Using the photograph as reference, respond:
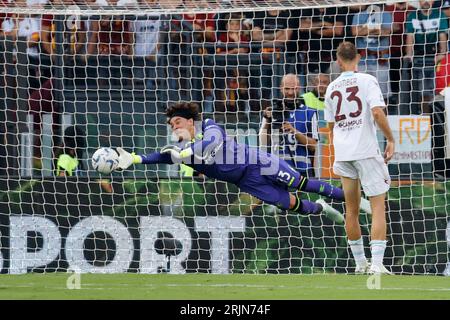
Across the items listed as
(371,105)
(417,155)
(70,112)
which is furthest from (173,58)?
(371,105)

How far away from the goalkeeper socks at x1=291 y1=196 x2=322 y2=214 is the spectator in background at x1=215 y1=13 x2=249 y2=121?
189 cm

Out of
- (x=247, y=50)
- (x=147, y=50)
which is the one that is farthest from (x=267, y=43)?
(x=147, y=50)

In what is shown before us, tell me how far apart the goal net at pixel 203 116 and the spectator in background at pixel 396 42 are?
0.02m

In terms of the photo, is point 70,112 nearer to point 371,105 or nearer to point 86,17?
point 86,17

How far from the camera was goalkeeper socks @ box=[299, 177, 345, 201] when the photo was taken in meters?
11.2

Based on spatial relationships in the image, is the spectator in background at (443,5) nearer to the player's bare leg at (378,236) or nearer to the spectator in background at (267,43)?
the spectator in background at (267,43)

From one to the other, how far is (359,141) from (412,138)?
2720 millimetres

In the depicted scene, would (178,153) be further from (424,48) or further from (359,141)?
(424,48)

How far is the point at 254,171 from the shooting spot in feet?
37.2

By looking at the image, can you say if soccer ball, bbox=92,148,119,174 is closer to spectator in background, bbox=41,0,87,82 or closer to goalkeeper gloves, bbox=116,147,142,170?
goalkeeper gloves, bbox=116,147,142,170

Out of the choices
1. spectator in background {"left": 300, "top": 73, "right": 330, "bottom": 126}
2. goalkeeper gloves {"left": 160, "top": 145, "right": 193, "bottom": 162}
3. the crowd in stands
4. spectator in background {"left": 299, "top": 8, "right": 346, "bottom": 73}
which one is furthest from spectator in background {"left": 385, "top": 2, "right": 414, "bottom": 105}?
goalkeeper gloves {"left": 160, "top": 145, "right": 193, "bottom": 162}

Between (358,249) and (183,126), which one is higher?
(183,126)

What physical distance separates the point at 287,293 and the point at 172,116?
11.6ft

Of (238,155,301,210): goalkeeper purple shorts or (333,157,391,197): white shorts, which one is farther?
(238,155,301,210): goalkeeper purple shorts
